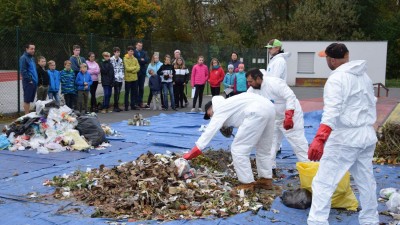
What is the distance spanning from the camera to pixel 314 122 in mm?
13477

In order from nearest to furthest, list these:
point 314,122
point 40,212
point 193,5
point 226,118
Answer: point 40,212, point 226,118, point 314,122, point 193,5

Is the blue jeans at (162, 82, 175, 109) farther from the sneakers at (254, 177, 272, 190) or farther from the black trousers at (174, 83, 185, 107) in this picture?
the sneakers at (254, 177, 272, 190)

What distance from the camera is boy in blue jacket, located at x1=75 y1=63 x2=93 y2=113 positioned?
1386cm

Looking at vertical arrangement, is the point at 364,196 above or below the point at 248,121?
below

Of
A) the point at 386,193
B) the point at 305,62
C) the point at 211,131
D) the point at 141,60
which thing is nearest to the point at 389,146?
the point at 386,193

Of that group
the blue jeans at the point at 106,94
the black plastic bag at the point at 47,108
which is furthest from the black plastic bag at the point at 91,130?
the blue jeans at the point at 106,94

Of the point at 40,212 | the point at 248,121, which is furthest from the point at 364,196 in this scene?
the point at 40,212

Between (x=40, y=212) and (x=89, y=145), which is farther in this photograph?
(x=89, y=145)

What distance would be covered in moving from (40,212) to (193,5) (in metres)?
35.0

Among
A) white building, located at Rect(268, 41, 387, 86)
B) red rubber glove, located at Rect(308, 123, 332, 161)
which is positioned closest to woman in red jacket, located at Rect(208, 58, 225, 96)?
red rubber glove, located at Rect(308, 123, 332, 161)

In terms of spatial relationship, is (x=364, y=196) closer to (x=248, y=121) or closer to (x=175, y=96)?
(x=248, y=121)

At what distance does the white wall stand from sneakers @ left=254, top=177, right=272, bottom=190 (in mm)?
26335

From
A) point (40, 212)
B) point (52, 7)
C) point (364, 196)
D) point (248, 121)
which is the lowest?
point (40, 212)

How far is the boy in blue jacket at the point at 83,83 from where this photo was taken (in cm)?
1386
